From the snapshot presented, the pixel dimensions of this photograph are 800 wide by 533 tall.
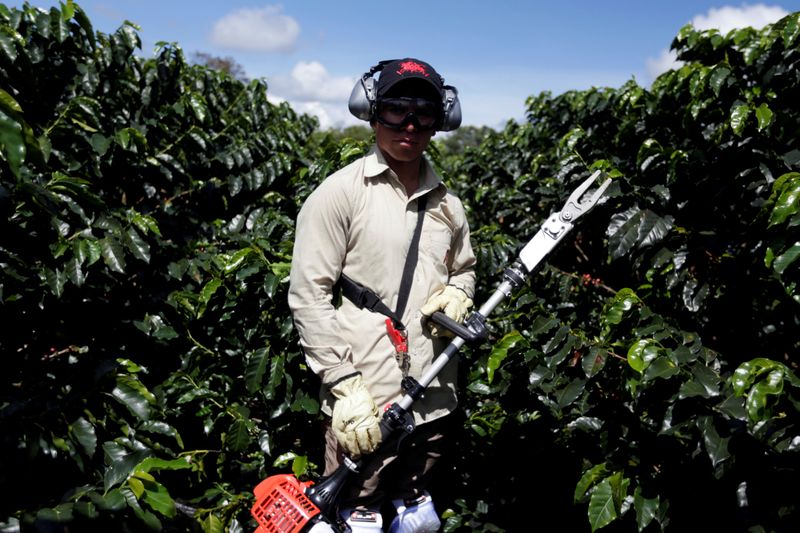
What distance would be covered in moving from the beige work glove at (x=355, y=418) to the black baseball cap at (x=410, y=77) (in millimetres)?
1018

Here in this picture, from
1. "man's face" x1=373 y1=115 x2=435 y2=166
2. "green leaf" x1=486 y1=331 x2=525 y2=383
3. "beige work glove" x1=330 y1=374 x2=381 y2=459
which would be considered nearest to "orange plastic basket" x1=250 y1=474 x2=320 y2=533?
"beige work glove" x1=330 y1=374 x2=381 y2=459

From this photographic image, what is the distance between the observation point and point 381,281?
2137mm

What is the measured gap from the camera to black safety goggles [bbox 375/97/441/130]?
210cm

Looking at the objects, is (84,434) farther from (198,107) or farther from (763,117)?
(763,117)

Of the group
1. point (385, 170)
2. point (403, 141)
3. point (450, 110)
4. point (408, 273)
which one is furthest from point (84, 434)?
point (450, 110)

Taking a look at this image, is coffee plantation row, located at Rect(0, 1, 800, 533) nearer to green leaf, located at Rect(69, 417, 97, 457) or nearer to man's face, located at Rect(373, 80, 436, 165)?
green leaf, located at Rect(69, 417, 97, 457)

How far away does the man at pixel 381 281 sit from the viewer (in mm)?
2029

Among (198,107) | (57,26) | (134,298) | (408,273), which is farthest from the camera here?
(198,107)

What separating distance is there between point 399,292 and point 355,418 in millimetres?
474

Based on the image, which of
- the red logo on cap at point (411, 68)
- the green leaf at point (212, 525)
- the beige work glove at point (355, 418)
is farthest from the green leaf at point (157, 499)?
the red logo on cap at point (411, 68)

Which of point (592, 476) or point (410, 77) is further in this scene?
point (592, 476)

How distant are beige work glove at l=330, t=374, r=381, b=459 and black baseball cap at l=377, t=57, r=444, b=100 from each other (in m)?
1.02

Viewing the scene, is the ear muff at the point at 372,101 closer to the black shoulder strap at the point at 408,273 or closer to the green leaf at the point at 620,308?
the black shoulder strap at the point at 408,273

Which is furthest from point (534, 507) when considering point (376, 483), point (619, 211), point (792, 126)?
point (792, 126)
